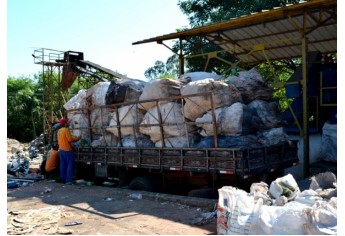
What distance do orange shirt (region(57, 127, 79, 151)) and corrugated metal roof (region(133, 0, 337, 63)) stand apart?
12.6 feet

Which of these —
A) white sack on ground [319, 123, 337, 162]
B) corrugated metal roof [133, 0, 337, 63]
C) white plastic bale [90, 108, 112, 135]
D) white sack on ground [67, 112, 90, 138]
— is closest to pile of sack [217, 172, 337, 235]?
white sack on ground [319, 123, 337, 162]

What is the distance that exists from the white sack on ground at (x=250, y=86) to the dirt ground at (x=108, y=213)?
2.35 meters

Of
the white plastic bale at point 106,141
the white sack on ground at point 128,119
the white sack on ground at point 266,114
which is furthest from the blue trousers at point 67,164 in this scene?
the white sack on ground at point 266,114

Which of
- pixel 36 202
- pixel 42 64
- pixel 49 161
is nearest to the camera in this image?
pixel 36 202

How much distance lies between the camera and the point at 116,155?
9000mm

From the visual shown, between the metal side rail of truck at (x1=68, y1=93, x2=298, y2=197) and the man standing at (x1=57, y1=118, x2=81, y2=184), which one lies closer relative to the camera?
the metal side rail of truck at (x1=68, y1=93, x2=298, y2=197)

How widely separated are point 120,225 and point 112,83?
427 centimetres

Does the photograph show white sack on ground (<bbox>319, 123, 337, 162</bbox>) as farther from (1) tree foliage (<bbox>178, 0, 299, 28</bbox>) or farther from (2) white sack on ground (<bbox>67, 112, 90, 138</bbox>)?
(1) tree foliage (<bbox>178, 0, 299, 28</bbox>)

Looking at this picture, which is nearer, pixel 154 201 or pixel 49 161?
pixel 154 201

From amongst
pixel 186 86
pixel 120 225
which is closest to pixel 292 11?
pixel 186 86

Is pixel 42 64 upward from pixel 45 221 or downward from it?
upward

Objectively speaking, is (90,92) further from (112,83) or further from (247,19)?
(247,19)

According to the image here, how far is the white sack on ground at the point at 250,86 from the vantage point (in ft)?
25.2

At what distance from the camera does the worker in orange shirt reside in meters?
10.7
